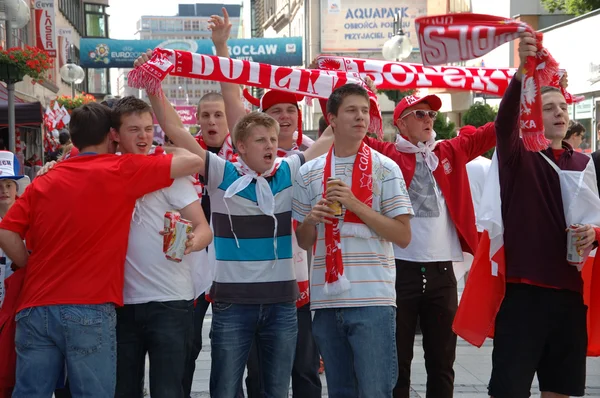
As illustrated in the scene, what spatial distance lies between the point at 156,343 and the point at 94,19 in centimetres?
5817

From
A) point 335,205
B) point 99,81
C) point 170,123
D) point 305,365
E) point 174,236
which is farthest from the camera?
point 99,81

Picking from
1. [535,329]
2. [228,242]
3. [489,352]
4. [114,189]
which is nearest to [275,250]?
[228,242]

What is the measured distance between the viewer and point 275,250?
4477mm

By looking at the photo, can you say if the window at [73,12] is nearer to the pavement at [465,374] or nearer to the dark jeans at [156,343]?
the pavement at [465,374]

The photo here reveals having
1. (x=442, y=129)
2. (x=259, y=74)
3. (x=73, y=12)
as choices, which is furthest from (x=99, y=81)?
(x=259, y=74)

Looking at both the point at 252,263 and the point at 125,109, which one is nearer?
the point at 125,109

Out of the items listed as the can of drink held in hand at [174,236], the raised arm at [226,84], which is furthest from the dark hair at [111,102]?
the raised arm at [226,84]

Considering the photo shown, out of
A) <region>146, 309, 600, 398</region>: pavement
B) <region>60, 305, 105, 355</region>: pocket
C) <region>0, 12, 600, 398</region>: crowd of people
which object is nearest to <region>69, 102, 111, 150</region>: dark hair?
<region>0, 12, 600, 398</region>: crowd of people

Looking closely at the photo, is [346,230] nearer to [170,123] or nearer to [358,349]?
[358,349]

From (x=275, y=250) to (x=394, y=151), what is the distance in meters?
1.40

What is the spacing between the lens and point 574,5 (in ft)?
71.1

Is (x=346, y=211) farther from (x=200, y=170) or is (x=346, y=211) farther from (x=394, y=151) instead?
(x=394, y=151)

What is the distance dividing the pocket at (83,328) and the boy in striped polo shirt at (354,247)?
109 cm

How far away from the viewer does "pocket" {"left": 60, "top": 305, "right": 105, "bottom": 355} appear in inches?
155
